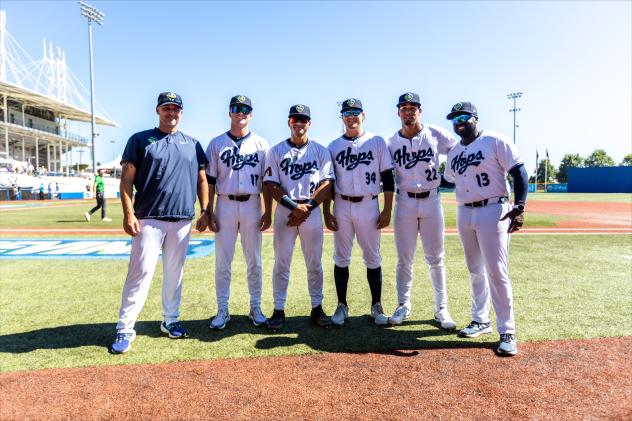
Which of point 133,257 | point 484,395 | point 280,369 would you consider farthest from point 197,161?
point 484,395

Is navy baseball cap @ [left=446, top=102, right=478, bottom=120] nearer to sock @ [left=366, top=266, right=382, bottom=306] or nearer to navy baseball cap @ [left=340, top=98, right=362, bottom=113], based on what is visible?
navy baseball cap @ [left=340, top=98, right=362, bottom=113]

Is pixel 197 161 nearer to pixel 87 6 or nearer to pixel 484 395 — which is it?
pixel 484 395

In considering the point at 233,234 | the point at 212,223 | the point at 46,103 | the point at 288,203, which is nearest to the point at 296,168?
the point at 288,203

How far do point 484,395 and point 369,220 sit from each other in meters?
1.87

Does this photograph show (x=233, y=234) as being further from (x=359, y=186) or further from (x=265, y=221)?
(x=359, y=186)

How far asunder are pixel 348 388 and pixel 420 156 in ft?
7.75

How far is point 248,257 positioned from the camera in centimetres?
409

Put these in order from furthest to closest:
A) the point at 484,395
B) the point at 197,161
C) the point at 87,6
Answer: the point at 87,6
the point at 197,161
the point at 484,395

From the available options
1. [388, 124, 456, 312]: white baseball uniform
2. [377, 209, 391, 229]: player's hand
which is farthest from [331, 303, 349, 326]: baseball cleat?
[377, 209, 391, 229]: player's hand

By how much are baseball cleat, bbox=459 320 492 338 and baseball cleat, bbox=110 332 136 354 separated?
3031 mm

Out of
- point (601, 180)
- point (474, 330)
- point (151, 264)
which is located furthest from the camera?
point (601, 180)

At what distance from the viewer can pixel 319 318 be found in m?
4.07

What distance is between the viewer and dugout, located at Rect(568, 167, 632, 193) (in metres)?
53.1

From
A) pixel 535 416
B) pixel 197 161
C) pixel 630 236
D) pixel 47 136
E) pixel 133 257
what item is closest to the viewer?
pixel 535 416
